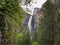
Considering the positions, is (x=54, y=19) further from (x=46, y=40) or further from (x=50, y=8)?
(x=46, y=40)

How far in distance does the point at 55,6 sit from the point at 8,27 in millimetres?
16307

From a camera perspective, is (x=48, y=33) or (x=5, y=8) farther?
(x=48, y=33)

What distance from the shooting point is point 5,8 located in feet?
16.4

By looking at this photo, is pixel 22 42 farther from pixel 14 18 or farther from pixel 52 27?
pixel 14 18

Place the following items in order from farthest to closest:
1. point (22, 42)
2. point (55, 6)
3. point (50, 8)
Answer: point (22, 42) < point (50, 8) < point (55, 6)

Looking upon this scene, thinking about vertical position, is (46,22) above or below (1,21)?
below

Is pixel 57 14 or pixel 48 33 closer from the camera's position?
pixel 57 14

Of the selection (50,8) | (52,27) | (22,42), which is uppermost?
(50,8)

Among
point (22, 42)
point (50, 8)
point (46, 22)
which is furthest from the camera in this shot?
point (22, 42)

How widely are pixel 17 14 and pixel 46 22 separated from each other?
1920 cm

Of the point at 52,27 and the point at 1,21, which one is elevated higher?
the point at 1,21

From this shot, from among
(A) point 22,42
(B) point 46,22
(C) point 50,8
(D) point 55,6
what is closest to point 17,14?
(D) point 55,6

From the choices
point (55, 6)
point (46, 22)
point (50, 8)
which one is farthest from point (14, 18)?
point (46, 22)

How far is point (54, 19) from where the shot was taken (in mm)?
22422
